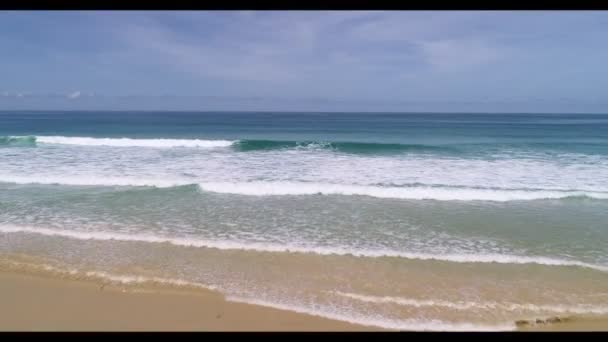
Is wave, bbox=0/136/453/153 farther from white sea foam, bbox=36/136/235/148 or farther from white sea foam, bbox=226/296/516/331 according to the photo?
white sea foam, bbox=226/296/516/331

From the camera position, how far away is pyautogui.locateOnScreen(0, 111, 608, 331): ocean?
4.12 metres

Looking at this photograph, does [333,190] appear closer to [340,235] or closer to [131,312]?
[340,235]

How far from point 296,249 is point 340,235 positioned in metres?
1.06

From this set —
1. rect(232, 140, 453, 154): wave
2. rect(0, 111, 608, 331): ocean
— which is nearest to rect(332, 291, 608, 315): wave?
rect(0, 111, 608, 331): ocean

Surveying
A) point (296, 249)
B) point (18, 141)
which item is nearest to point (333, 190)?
point (296, 249)

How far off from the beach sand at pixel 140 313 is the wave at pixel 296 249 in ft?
4.72

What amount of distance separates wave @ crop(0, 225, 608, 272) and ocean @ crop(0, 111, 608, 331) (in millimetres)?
32

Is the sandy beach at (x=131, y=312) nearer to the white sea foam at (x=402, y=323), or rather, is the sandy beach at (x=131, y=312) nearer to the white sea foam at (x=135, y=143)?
the white sea foam at (x=402, y=323)

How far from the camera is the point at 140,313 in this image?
3.76 metres

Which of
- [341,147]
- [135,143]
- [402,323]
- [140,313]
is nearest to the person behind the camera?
[402,323]

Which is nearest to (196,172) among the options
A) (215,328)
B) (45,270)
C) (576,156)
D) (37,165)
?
(37,165)

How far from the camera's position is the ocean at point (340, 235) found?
13.5 feet

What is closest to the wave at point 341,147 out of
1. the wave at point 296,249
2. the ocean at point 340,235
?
the ocean at point 340,235

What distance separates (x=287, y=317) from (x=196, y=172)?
29.0 ft
